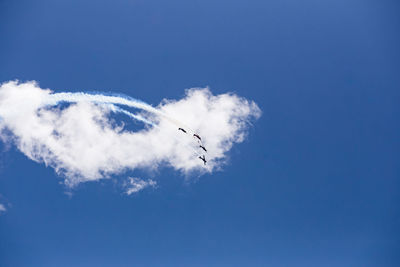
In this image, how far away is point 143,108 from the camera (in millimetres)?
38125

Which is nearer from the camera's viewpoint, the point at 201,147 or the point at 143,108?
the point at 143,108

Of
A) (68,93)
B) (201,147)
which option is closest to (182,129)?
(201,147)

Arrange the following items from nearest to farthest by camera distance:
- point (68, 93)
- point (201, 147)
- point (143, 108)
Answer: point (68, 93)
point (143, 108)
point (201, 147)

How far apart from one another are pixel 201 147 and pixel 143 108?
12.8m

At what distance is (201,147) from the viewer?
1745 inches

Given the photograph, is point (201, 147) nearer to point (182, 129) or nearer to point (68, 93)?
point (182, 129)

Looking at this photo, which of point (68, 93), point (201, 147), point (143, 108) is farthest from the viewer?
point (201, 147)

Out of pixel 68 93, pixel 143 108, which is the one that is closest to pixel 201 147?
pixel 143 108

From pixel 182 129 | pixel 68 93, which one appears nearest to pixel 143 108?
pixel 182 129

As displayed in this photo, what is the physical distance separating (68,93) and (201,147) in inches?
901

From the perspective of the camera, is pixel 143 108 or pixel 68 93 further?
pixel 143 108

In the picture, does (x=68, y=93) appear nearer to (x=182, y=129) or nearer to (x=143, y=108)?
(x=143, y=108)

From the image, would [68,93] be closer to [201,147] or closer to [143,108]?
[143,108]

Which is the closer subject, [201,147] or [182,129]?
[182,129]
